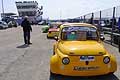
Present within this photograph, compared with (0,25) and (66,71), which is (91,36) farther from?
(0,25)

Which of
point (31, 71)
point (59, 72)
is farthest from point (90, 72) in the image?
point (31, 71)

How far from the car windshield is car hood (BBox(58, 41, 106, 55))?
15.6 inches

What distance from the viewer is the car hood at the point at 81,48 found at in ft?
25.8

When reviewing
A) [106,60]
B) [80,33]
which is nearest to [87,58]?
[106,60]

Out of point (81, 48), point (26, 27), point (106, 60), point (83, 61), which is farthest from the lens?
point (26, 27)

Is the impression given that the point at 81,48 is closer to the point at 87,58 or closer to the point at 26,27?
the point at 87,58

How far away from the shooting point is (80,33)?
30.4ft

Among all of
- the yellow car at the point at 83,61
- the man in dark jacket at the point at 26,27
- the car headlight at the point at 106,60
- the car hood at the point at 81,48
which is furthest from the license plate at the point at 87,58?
the man in dark jacket at the point at 26,27

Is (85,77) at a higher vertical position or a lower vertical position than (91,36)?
lower

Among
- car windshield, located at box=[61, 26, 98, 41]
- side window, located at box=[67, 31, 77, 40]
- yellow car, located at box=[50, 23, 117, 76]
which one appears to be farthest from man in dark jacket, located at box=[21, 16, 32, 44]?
yellow car, located at box=[50, 23, 117, 76]

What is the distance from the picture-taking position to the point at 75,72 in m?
7.73

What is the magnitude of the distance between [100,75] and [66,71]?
986mm

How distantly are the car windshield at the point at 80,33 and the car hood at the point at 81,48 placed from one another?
396 millimetres

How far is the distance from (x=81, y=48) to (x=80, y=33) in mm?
1314
